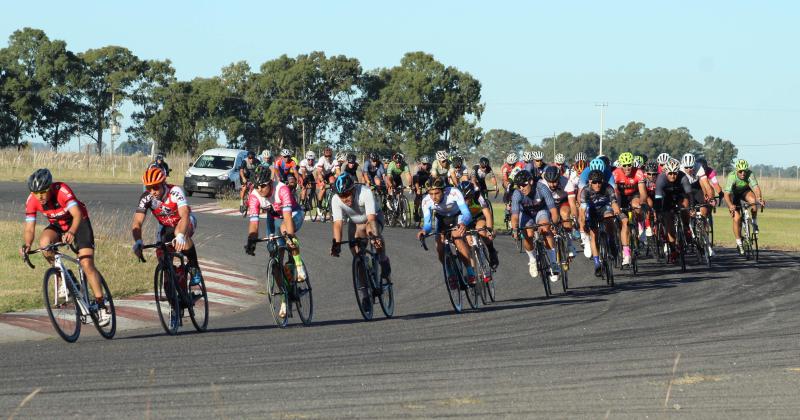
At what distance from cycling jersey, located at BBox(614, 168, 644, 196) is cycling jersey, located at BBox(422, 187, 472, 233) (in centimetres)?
650

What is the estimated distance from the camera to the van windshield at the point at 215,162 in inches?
1748

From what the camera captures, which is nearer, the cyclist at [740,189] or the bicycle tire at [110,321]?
the bicycle tire at [110,321]

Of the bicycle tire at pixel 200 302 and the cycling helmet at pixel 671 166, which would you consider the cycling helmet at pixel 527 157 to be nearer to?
the cycling helmet at pixel 671 166

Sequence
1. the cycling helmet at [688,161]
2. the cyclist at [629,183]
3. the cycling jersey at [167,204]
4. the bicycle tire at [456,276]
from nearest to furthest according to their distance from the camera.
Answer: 1. the cycling jersey at [167,204]
2. the bicycle tire at [456,276]
3. the cyclist at [629,183]
4. the cycling helmet at [688,161]

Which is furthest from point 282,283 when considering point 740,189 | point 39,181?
point 740,189

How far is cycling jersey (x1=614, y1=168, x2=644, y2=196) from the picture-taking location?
21766mm

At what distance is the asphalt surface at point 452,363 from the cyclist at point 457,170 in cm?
639

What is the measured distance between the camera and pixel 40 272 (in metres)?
19.0

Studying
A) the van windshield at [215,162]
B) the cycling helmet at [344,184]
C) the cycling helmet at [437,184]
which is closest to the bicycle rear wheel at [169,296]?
the cycling helmet at [344,184]

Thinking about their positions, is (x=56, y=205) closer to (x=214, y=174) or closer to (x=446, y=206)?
(x=446, y=206)

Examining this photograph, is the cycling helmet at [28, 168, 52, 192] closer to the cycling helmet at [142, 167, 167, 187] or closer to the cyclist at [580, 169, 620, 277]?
the cycling helmet at [142, 167, 167, 187]

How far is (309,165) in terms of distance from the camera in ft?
108

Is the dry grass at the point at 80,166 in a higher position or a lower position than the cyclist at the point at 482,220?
higher

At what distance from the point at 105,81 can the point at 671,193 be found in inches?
2874
